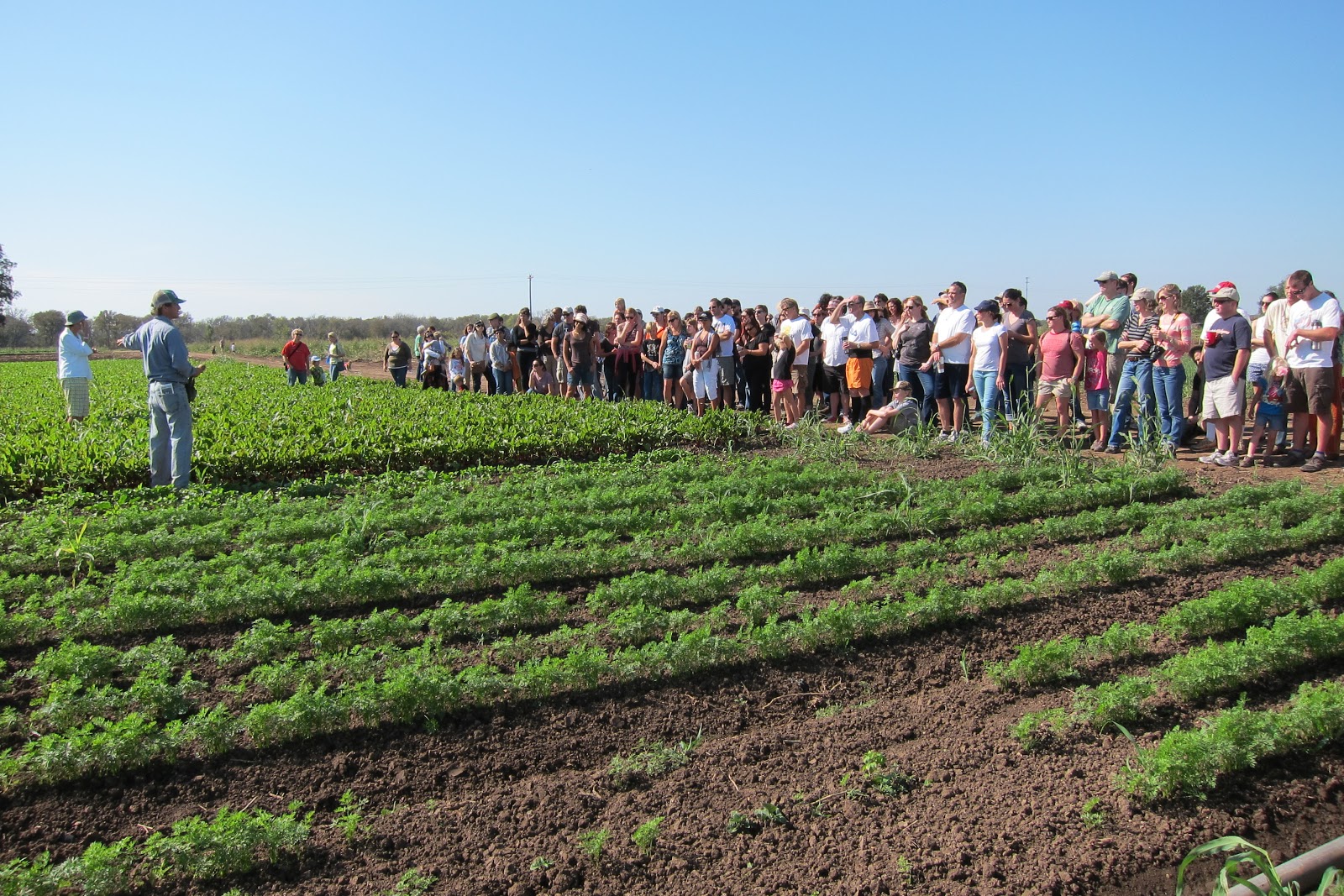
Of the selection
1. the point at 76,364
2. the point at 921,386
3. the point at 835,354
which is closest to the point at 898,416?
the point at 921,386

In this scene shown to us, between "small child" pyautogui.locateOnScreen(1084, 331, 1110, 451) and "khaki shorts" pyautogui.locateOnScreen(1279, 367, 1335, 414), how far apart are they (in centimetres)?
181

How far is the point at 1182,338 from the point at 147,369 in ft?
34.6

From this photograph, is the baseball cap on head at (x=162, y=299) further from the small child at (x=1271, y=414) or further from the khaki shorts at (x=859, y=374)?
the small child at (x=1271, y=414)

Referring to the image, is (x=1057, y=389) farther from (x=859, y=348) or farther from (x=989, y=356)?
(x=859, y=348)

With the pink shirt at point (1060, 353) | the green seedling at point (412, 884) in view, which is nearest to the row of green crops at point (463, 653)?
the green seedling at point (412, 884)

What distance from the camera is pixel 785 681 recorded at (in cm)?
465

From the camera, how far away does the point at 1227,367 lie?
A: 9359 millimetres

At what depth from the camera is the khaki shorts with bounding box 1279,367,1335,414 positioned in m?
8.80

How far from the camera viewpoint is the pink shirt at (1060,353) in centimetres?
1040

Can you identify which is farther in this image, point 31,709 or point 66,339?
point 66,339

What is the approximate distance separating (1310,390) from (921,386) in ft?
13.2

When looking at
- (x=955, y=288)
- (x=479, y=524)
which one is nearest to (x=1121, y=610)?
(x=479, y=524)

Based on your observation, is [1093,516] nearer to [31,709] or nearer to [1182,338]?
[1182,338]

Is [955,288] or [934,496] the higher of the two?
[955,288]
